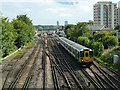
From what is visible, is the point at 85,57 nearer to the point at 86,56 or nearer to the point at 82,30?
the point at 86,56

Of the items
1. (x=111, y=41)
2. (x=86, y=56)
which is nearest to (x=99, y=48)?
(x=111, y=41)

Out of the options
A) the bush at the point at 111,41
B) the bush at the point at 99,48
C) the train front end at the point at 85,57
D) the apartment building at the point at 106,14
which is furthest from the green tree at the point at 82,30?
the apartment building at the point at 106,14

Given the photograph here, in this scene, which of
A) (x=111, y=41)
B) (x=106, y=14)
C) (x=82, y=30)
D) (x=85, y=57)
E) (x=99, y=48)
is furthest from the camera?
(x=106, y=14)

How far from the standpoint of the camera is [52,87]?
45.9 ft

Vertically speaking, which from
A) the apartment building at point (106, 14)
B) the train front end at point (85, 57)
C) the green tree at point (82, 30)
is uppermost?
the apartment building at point (106, 14)

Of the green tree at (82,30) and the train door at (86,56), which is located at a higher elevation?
the green tree at (82,30)

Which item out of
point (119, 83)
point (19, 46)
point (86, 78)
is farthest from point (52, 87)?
point (19, 46)

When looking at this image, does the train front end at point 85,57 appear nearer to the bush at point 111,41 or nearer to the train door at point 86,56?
the train door at point 86,56

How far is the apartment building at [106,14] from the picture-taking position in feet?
348

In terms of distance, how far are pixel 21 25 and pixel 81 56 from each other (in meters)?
29.2

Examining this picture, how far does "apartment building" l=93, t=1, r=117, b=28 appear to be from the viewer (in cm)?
10612

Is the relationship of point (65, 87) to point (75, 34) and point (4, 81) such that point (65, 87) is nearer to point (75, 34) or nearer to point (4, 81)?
point (4, 81)

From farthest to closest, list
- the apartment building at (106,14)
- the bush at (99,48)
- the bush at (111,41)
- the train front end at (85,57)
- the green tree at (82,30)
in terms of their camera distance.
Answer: the apartment building at (106,14)
the green tree at (82,30)
the bush at (111,41)
the bush at (99,48)
the train front end at (85,57)

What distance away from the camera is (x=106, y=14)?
109m
